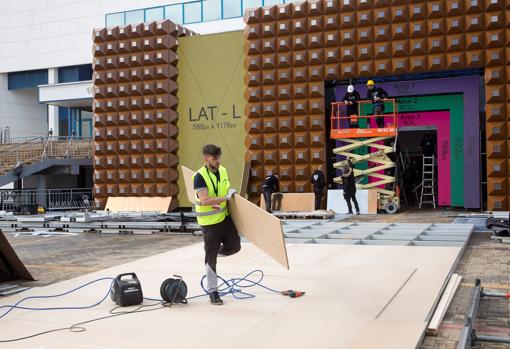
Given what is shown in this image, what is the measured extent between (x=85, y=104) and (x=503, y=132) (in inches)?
1026

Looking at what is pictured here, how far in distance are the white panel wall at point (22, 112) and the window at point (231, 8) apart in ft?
52.2

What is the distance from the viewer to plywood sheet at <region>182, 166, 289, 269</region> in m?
5.90

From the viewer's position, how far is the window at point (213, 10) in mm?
29625

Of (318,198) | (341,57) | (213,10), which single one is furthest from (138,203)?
(213,10)

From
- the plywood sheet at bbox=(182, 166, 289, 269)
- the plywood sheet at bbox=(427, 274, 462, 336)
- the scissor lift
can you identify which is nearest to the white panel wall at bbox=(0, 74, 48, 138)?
the scissor lift

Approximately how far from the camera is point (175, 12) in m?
30.8

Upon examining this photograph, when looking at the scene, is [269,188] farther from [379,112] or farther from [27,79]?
[27,79]

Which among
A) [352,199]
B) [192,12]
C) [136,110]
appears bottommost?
[352,199]

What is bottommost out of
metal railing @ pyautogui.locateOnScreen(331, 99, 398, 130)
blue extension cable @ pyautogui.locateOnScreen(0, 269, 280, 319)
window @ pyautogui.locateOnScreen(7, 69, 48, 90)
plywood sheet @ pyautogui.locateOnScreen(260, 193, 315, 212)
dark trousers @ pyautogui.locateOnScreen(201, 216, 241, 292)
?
blue extension cable @ pyautogui.locateOnScreen(0, 269, 280, 319)

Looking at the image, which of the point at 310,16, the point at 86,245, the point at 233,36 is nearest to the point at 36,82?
the point at 233,36

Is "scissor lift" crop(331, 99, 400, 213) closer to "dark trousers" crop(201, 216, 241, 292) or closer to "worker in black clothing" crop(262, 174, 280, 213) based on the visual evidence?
"worker in black clothing" crop(262, 174, 280, 213)

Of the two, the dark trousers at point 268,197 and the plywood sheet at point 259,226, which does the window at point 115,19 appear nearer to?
the dark trousers at point 268,197

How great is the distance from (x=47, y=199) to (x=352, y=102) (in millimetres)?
13153

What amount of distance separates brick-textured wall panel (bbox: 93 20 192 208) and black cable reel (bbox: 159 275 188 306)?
13816 mm
